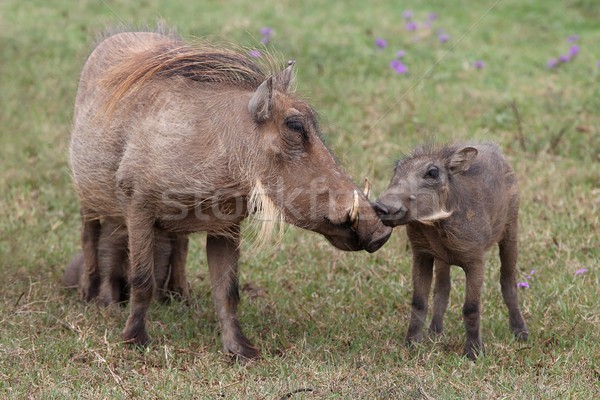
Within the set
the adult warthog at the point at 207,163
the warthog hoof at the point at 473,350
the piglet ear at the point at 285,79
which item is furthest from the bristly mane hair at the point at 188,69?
the warthog hoof at the point at 473,350

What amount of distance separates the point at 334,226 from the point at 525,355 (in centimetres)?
117

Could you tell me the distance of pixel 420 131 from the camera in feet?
26.8

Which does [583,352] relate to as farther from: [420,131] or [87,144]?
[420,131]

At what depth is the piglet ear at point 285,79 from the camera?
4703mm

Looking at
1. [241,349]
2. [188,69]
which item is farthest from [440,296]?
[188,69]

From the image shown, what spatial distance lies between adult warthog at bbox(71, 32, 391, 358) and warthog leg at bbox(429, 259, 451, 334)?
820mm

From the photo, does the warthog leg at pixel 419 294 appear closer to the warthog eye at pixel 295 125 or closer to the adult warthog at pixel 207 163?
the adult warthog at pixel 207 163

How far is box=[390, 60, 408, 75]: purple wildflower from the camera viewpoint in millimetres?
9031

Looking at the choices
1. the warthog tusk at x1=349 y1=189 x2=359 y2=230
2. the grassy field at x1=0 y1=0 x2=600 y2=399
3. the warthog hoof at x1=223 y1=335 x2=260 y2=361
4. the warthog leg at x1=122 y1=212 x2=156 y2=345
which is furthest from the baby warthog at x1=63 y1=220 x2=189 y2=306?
the warthog tusk at x1=349 y1=189 x2=359 y2=230

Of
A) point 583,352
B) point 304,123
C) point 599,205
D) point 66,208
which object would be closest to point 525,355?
point 583,352

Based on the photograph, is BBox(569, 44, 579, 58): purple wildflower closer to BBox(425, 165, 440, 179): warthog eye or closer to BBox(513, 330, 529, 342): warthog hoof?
BBox(513, 330, 529, 342): warthog hoof

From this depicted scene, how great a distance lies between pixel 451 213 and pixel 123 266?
2.23m

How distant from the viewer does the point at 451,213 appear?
180 inches

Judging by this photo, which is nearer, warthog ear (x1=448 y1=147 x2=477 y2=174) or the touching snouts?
the touching snouts
